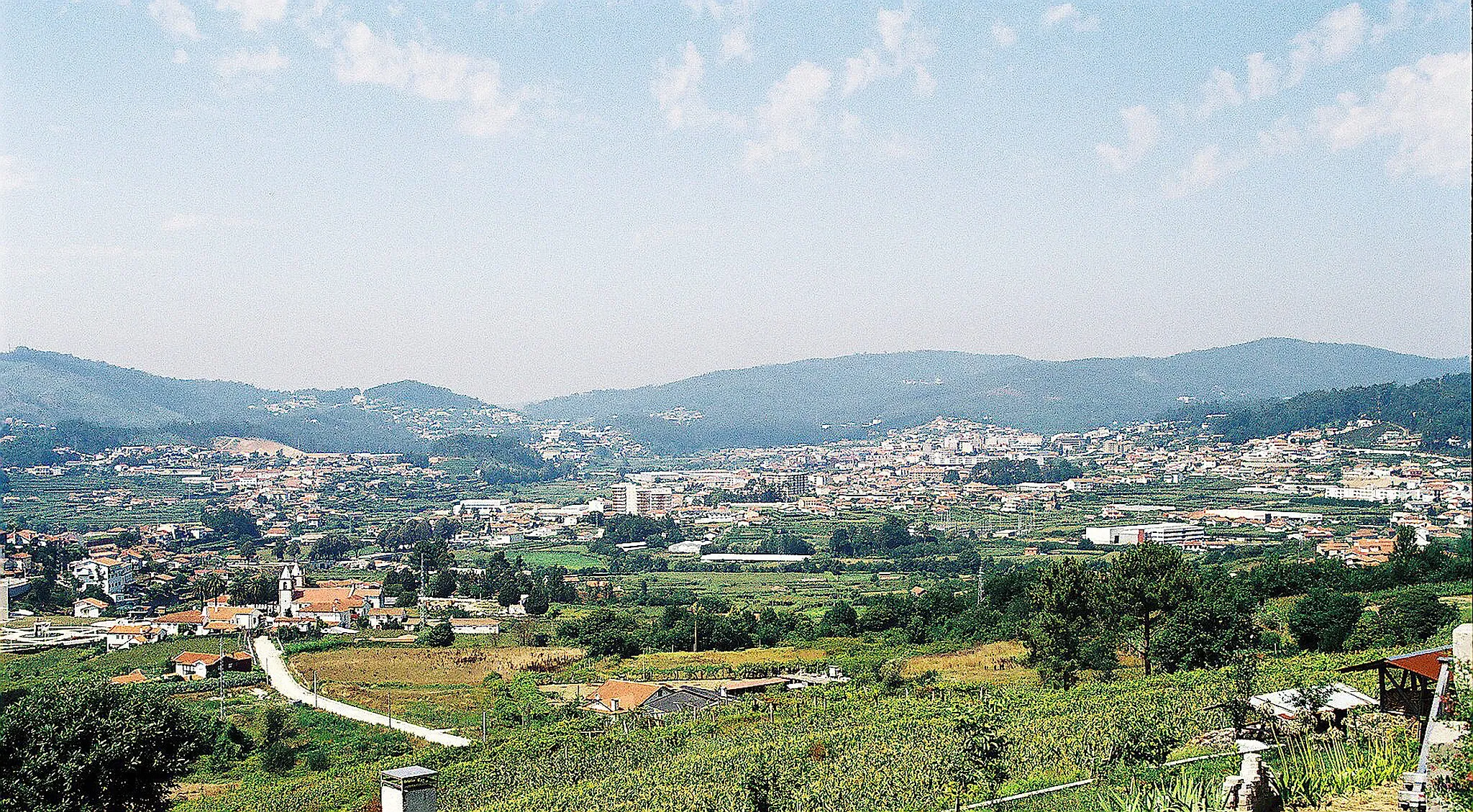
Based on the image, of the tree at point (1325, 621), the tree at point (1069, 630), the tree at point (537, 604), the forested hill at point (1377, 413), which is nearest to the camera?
the tree at point (1069, 630)

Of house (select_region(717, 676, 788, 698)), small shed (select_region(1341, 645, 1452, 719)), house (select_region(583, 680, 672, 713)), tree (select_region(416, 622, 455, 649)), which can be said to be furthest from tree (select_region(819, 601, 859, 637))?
small shed (select_region(1341, 645, 1452, 719))

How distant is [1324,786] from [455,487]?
75.0 metres

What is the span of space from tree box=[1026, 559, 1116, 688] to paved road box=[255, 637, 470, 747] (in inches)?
283

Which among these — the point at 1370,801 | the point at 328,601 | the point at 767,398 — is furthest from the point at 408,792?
the point at 767,398

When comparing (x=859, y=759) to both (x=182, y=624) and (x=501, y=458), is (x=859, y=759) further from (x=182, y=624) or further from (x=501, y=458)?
(x=501, y=458)

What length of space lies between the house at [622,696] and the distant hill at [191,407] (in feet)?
242

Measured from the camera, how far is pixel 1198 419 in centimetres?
8350

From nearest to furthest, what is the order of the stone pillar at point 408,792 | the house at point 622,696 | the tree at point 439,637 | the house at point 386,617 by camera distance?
the stone pillar at point 408,792 → the house at point 622,696 → the tree at point 439,637 → the house at point 386,617

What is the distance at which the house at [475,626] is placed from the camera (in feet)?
93.2

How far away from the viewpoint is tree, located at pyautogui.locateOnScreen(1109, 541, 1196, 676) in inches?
577

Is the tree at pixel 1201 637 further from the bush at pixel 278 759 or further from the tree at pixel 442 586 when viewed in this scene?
the tree at pixel 442 586

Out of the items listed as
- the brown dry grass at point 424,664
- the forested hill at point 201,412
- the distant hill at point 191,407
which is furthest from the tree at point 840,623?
the distant hill at point 191,407

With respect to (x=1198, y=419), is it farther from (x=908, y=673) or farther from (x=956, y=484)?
(x=908, y=673)

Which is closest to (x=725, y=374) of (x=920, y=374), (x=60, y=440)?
(x=920, y=374)
